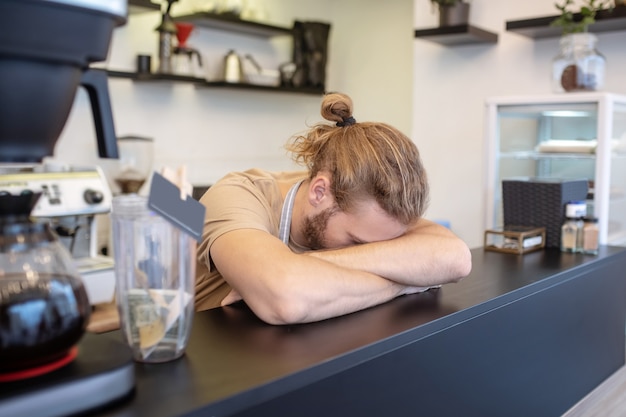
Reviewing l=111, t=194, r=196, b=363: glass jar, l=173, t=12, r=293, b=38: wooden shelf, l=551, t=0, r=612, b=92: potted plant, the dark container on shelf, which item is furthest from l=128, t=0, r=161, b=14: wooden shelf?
l=111, t=194, r=196, b=363: glass jar

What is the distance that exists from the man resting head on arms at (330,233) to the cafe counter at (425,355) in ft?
0.15

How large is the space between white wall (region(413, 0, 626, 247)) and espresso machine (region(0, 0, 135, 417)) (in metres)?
2.97

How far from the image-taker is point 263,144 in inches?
186

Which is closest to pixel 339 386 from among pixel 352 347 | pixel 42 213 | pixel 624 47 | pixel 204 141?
pixel 352 347

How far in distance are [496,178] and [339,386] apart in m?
1.95

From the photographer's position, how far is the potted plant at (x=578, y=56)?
9.46 feet

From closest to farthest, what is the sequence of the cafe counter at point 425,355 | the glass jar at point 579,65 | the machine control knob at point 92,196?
the cafe counter at point 425,355, the machine control knob at point 92,196, the glass jar at point 579,65

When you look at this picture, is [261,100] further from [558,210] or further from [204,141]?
[558,210]

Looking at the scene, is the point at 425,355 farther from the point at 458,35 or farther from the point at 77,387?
the point at 458,35

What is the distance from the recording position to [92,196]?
2.69 metres

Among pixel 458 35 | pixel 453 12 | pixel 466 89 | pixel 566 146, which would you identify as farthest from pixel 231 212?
pixel 466 89

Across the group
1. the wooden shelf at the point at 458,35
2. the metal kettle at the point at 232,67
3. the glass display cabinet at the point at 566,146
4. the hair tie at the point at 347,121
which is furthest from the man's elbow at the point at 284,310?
the metal kettle at the point at 232,67

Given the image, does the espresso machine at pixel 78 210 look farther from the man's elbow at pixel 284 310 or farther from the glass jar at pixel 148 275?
the glass jar at pixel 148 275

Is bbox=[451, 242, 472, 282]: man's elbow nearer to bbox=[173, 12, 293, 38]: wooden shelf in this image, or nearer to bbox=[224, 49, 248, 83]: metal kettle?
bbox=[173, 12, 293, 38]: wooden shelf
